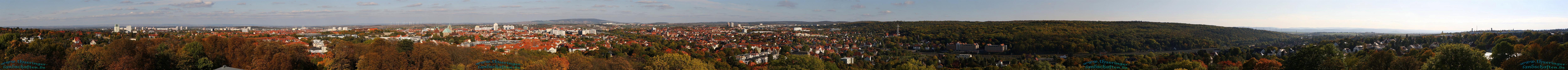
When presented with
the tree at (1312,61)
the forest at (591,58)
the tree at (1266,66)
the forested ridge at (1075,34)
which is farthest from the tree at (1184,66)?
the forested ridge at (1075,34)

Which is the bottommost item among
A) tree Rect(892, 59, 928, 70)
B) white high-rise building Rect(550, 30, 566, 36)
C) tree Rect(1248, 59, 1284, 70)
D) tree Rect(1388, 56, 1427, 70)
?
tree Rect(892, 59, 928, 70)

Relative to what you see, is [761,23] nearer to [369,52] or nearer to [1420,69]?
[369,52]

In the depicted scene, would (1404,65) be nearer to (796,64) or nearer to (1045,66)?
(1045,66)

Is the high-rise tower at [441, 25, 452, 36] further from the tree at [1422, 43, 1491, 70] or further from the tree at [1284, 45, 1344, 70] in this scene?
the tree at [1422, 43, 1491, 70]

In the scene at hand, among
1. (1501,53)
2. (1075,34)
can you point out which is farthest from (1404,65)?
(1075,34)

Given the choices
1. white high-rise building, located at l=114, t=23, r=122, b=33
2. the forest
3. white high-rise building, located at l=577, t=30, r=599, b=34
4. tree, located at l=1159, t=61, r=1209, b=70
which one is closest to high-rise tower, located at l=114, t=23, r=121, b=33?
white high-rise building, located at l=114, t=23, r=122, b=33
